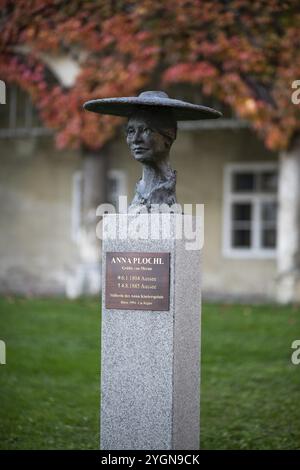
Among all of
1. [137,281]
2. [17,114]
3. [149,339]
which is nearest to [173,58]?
[17,114]

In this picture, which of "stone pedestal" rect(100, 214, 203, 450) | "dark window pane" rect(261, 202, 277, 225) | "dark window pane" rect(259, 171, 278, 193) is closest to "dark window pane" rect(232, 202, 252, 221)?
"dark window pane" rect(261, 202, 277, 225)

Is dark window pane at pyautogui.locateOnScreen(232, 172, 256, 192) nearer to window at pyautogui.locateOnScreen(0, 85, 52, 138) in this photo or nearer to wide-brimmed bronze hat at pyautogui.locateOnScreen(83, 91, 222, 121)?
window at pyautogui.locateOnScreen(0, 85, 52, 138)

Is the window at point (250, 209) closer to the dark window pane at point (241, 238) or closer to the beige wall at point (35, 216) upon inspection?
the dark window pane at point (241, 238)

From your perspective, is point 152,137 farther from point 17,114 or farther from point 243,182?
point 17,114

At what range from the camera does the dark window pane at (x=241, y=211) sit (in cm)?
1495

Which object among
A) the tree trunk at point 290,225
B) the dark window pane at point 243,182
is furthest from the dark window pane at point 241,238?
the tree trunk at point 290,225

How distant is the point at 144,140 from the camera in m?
4.95

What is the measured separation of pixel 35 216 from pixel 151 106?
11.7 meters

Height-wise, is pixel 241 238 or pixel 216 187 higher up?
pixel 216 187

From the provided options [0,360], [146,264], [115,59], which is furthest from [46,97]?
[146,264]

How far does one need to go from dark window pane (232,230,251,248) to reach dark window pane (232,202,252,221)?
0.26 m

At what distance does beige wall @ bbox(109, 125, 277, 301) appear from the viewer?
579 inches

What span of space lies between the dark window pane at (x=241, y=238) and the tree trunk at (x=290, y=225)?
209 cm
